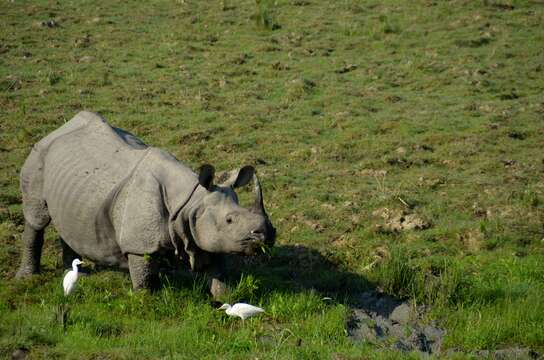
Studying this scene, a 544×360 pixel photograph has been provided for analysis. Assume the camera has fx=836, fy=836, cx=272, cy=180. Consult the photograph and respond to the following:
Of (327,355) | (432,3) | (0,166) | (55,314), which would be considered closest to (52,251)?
(55,314)

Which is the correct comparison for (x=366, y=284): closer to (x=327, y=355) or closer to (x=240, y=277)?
(x=240, y=277)

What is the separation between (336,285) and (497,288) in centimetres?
139

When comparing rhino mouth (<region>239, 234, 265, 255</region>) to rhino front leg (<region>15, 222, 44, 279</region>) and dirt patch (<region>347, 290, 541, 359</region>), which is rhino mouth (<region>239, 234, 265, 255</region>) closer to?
dirt patch (<region>347, 290, 541, 359</region>)

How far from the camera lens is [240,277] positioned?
23.6ft

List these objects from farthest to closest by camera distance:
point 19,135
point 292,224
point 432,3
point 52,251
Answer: point 432,3
point 19,135
point 292,224
point 52,251

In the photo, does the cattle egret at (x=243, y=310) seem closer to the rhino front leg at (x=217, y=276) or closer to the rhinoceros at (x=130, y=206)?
the rhinoceros at (x=130, y=206)

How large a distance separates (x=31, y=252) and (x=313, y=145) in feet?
15.6

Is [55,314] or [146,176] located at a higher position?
[146,176]

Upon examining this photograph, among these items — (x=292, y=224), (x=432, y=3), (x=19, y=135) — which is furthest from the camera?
(x=432, y=3)

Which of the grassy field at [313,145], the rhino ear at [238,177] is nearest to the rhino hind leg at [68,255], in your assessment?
the grassy field at [313,145]

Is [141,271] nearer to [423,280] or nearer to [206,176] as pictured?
[206,176]

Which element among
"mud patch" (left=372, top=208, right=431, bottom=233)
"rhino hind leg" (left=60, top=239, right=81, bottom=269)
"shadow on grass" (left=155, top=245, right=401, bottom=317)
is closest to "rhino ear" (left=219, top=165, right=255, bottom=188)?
"shadow on grass" (left=155, top=245, right=401, bottom=317)

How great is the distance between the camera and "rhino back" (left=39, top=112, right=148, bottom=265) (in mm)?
6793

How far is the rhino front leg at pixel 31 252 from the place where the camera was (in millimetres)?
7332
